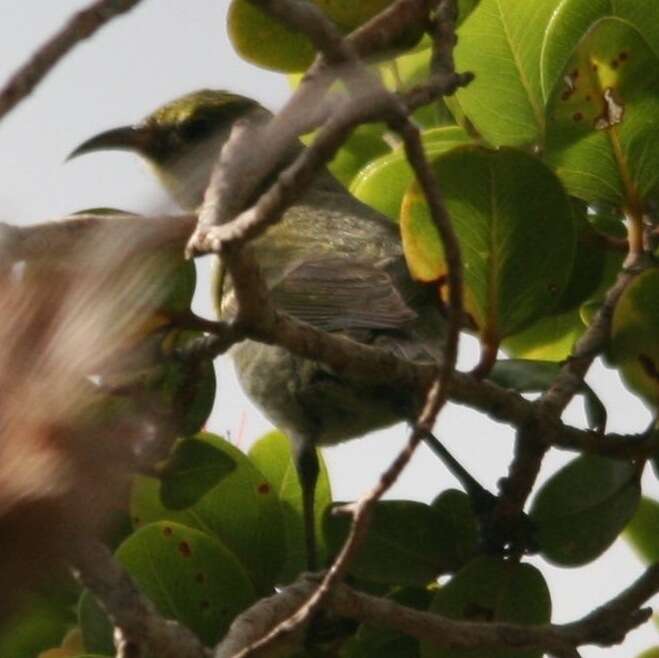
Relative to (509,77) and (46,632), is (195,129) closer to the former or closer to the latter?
(509,77)

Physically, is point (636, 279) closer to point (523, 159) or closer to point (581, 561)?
point (523, 159)

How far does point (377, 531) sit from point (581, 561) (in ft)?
1.16

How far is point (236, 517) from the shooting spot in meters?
2.90

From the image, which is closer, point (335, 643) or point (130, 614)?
point (130, 614)

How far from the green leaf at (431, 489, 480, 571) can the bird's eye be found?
2589 mm

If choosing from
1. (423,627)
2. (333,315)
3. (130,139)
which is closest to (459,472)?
(333,315)

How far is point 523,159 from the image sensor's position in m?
2.63

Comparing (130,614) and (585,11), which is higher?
(585,11)

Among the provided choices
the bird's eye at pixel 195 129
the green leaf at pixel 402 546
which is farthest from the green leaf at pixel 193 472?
the bird's eye at pixel 195 129

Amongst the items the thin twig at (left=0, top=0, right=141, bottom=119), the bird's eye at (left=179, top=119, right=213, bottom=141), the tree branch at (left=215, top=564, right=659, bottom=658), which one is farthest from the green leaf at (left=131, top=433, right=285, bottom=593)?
the bird's eye at (left=179, top=119, right=213, bottom=141)

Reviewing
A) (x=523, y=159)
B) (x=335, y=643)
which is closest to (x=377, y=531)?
(x=335, y=643)

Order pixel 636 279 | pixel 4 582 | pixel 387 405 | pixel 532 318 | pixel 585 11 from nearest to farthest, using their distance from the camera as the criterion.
Answer: pixel 4 582 < pixel 636 279 < pixel 532 318 < pixel 585 11 < pixel 387 405

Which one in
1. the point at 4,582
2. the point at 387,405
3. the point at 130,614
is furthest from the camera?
the point at 387,405

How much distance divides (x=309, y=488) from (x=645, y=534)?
637 millimetres
